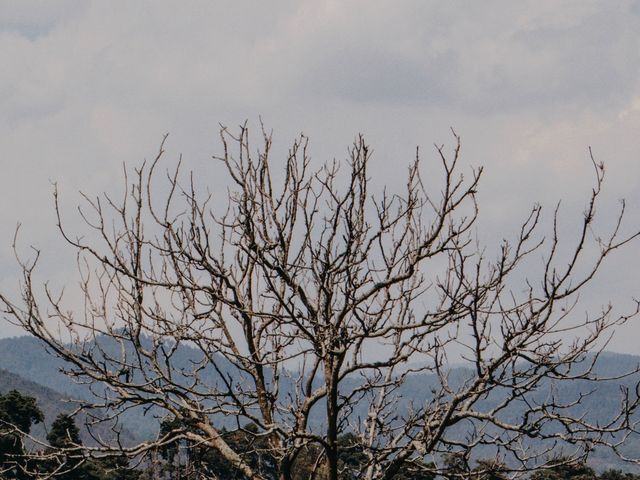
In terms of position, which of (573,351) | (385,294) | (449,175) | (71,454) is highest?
(449,175)

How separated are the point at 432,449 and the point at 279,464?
1505 mm

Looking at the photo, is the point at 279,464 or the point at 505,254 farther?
the point at 279,464

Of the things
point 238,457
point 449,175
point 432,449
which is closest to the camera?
point 449,175

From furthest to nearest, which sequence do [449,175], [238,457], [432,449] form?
[238,457] → [432,449] → [449,175]

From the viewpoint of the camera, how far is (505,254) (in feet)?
25.3

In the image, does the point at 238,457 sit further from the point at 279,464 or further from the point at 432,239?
the point at 432,239

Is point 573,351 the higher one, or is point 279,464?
point 573,351

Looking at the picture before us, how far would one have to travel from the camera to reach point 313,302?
8414 millimetres

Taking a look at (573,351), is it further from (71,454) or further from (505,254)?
(71,454)

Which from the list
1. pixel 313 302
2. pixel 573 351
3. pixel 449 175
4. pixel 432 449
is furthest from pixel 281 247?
pixel 573 351

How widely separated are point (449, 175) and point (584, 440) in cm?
279

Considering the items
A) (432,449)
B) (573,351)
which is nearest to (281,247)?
(432,449)

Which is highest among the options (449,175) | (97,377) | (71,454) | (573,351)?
(449,175)

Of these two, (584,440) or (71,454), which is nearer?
(584,440)
